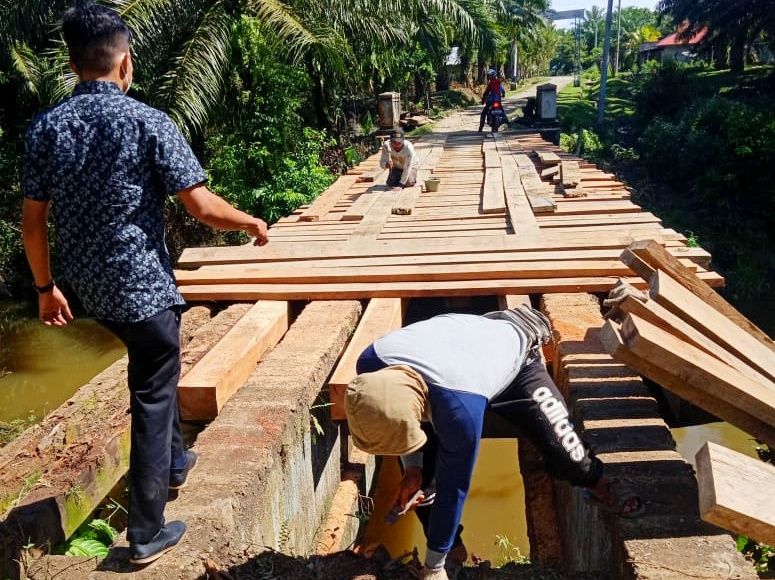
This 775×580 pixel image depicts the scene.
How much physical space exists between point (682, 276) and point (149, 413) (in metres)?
2.44

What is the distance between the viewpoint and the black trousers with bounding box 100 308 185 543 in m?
2.10

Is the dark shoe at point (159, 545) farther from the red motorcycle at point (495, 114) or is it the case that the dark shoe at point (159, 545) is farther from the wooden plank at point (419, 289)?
the red motorcycle at point (495, 114)

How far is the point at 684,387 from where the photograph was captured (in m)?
2.42

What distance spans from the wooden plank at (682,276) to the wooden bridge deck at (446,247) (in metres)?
0.96

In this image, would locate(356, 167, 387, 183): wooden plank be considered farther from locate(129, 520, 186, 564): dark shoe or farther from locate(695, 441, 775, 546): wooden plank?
locate(695, 441, 775, 546): wooden plank

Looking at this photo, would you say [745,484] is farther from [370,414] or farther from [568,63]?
[568,63]

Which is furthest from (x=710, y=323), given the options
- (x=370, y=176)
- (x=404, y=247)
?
(x=370, y=176)

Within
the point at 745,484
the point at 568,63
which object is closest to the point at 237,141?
the point at 745,484

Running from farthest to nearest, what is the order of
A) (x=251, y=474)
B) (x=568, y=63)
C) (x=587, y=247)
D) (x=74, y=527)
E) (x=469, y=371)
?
(x=568, y=63) → (x=587, y=247) → (x=74, y=527) → (x=251, y=474) → (x=469, y=371)

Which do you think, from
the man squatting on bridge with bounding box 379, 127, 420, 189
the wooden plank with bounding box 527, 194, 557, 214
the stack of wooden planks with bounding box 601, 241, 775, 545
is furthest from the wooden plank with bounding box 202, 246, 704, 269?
the man squatting on bridge with bounding box 379, 127, 420, 189

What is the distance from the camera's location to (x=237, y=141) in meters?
9.75

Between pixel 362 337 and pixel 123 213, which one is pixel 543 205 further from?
pixel 123 213

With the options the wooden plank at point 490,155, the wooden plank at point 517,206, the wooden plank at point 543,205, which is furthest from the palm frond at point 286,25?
the wooden plank at point 543,205

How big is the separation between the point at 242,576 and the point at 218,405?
37.8 inches
